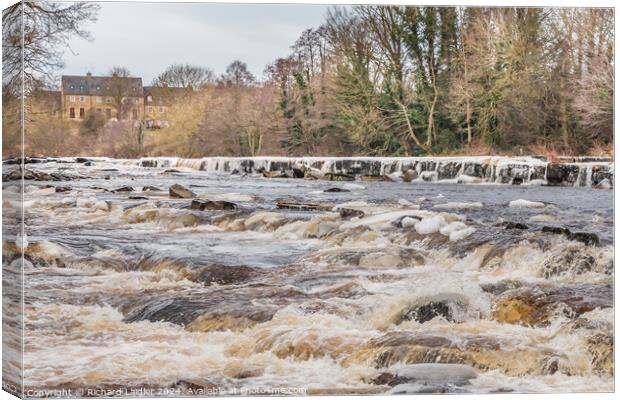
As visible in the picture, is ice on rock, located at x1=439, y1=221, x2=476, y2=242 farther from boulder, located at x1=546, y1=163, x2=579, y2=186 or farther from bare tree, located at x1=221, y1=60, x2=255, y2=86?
bare tree, located at x1=221, y1=60, x2=255, y2=86

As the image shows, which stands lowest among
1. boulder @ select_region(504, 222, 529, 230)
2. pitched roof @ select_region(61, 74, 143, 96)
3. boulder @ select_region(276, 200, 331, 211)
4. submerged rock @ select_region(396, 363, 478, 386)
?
submerged rock @ select_region(396, 363, 478, 386)

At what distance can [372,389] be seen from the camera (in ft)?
30.2

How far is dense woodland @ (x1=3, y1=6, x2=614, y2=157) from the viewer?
9953 millimetres

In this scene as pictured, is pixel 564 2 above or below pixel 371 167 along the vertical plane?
above

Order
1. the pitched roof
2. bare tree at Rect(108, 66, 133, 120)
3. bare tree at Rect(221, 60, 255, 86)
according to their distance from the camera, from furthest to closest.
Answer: bare tree at Rect(221, 60, 255, 86) → bare tree at Rect(108, 66, 133, 120) → the pitched roof

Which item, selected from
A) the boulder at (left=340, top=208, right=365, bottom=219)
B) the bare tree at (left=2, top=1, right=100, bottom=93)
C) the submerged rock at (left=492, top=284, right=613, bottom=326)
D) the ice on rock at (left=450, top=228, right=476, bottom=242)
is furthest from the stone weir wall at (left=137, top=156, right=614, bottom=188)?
the bare tree at (left=2, top=1, right=100, bottom=93)

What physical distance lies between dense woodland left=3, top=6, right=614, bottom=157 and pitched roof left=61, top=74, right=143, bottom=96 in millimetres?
438

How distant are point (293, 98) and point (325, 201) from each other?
105cm

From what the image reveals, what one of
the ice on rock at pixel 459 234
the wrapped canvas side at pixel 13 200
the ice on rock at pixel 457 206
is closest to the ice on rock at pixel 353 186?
the ice on rock at pixel 457 206

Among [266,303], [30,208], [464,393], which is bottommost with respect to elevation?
[464,393]

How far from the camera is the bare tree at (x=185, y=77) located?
9.70 meters

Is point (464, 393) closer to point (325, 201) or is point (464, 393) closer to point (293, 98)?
point (325, 201)

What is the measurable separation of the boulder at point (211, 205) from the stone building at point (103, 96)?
40.2 inches

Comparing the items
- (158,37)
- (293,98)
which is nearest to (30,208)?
(158,37)
